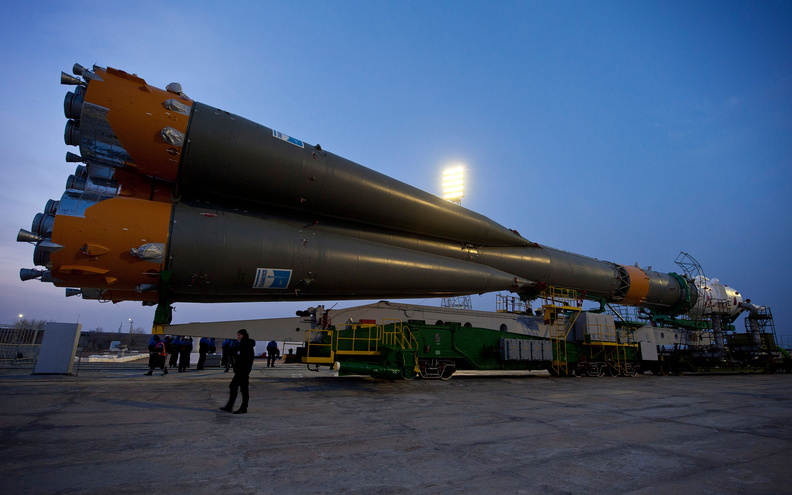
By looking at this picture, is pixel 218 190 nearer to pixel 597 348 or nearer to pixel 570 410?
pixel 570 410

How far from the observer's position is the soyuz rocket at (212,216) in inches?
352

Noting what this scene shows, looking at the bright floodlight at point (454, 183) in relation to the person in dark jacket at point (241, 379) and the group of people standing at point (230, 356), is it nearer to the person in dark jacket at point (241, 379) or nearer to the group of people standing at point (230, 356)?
the group of people standing at point (230, 356)

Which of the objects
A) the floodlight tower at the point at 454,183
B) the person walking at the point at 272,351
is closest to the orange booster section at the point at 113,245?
the person walking at the point at 272,351

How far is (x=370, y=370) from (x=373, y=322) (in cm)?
154

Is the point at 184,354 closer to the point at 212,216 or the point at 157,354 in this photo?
the point at 157,354

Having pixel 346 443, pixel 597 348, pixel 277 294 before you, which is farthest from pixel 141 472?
pixel 597 348

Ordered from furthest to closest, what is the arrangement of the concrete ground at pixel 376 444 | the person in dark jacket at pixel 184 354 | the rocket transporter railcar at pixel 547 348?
the person in dark jacket at pixel 184 354 < the rocket transporter railcar at pixel 547 348 < the concrete ground at pixel 376 444

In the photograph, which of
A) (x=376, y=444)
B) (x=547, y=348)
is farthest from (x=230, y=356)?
(x=376, y=444)

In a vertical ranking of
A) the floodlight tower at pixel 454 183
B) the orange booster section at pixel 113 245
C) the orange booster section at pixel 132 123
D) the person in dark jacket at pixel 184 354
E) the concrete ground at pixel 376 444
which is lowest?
the concrete ground at pixel 376 444

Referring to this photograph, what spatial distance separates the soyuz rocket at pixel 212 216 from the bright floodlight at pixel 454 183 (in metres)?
13.3

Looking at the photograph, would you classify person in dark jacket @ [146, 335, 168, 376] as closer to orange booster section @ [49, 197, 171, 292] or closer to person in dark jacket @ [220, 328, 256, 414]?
orange booster section @ [49, 197, 171, 292]

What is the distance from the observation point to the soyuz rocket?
8945 millimetres

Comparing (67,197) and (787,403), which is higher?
(67,197)

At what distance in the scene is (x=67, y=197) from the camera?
29.0 feet
